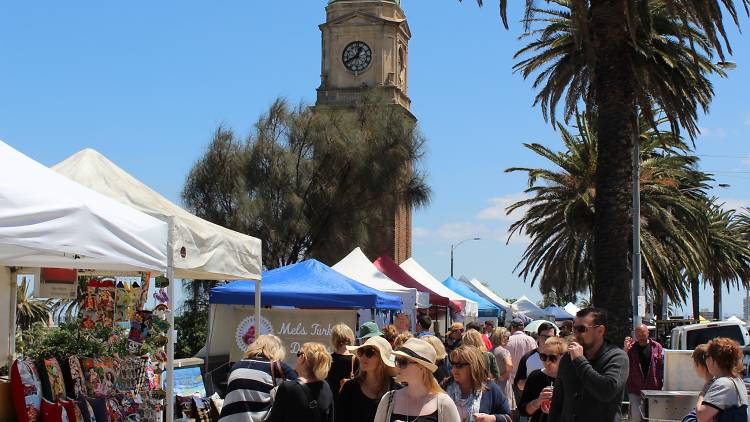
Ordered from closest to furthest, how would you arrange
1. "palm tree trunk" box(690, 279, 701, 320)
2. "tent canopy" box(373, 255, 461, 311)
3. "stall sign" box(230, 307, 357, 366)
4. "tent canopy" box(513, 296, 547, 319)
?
1. "stall sign" box(230, 307, 357, 366)
2. "tent canopy" box(373, 255, 461, 311)
3. "tent canopy" box(513, 296, 547, 319)
4. "palm tree trunk" box(690, 279, 701, 320)

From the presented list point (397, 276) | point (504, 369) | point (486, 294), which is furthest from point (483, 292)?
point (504, 369)

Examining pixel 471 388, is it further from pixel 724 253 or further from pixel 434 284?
pixel 724 253

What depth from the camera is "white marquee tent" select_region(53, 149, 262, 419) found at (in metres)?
10.5

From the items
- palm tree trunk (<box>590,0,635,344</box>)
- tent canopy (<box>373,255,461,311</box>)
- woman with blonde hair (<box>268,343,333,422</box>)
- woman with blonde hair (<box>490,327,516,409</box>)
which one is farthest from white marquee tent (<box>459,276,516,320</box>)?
woman with blonde hair (<box>268,343,333,422</box>)

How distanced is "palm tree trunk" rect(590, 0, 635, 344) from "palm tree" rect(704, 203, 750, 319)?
33.0 metres

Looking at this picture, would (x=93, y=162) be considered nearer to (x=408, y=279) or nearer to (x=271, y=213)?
(x=408, y=279)

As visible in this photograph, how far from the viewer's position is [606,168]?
19.0 metres

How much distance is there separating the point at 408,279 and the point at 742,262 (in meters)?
41.6

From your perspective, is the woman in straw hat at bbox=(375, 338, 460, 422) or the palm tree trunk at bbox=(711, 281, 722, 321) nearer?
the woman in straw hat at bbox=(375, 338, 460, 422)

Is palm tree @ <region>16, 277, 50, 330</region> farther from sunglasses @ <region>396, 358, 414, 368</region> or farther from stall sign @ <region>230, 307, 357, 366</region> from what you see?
sunglasses @ <region>396, 358, 414, 368</region>

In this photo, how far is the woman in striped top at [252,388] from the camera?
25.0 ft

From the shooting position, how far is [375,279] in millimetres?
23672

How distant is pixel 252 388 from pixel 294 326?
10534 mm

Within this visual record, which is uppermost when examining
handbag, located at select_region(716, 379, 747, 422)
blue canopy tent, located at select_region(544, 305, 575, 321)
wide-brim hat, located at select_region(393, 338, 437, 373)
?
blue canopy tent, located at select_region(544, 305, 575, 321)
